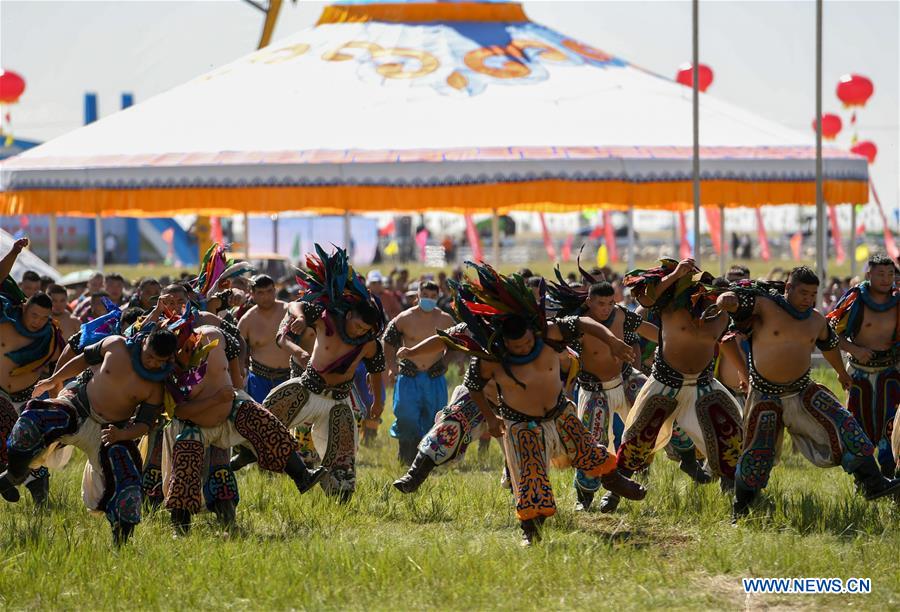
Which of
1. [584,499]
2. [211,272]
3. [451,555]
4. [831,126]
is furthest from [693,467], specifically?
[831,126]

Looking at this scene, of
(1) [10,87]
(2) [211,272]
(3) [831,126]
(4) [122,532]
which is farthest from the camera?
(3) [831,126]

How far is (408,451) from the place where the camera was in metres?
12.6

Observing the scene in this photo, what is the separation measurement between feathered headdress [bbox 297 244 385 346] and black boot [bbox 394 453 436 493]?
1276 millimetres

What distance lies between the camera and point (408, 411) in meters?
12.7

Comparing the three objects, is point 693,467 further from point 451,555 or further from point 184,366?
point 184,366

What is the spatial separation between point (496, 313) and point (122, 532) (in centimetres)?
269

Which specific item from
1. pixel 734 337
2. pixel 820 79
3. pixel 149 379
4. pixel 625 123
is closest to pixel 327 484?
pixel 149 379

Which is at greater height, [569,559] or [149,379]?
[149,379]

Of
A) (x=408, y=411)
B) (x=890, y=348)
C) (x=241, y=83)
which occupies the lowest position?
(x=408, y=411)

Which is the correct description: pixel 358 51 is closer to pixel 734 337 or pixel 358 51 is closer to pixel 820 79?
pixel 820 79

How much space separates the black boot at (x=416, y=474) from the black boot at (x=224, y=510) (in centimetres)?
112

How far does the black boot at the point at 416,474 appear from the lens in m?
9.27

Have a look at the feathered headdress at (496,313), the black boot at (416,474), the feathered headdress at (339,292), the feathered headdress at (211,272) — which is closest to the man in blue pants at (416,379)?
the feathered headdress at (211,272)

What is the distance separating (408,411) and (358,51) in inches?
595
